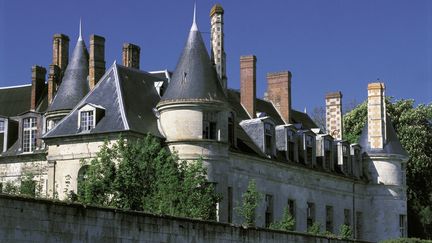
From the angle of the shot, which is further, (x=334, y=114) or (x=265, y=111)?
(x=334, y=114)

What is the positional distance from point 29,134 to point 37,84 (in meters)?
3.23

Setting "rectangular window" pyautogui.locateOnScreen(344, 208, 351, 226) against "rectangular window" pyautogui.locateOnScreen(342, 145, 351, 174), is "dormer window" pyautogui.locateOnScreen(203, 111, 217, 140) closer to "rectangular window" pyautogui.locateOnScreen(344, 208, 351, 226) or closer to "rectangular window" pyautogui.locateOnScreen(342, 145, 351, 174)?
"rectangular window" pyautogui.locateOnScreen(342, 145, 351, 174)

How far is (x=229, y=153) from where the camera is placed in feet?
116

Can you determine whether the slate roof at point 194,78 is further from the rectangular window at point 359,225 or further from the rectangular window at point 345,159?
the rectangular window at point 359,225

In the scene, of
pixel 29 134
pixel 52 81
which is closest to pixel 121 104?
pixel 29 134

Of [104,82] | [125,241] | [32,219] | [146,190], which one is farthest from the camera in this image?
[104,82]

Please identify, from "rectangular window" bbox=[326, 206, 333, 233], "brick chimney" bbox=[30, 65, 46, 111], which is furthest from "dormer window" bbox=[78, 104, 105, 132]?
"rectangular window" bbox=[326, 206, 333, 233]

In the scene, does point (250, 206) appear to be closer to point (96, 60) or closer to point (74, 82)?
point (96, 60)

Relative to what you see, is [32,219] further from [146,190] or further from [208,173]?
[208,173]

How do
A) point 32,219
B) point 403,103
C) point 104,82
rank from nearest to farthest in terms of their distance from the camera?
point 32,219, point 104,82, point 403,103

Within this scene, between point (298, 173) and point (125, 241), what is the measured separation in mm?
22150

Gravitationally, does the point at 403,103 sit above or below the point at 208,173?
above

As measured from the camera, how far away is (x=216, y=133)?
33.9 metres

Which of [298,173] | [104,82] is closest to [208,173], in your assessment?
[104,82]
